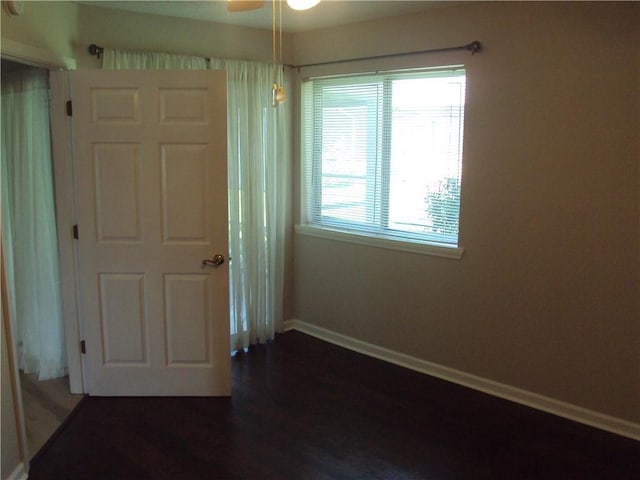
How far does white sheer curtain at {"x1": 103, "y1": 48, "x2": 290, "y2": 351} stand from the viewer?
388 cm

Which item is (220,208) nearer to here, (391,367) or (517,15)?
(391,367)

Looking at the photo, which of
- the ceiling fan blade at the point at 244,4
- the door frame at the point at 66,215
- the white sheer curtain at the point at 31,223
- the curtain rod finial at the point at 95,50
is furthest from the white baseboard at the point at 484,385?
the ceiling fan blade at the point at 244,4

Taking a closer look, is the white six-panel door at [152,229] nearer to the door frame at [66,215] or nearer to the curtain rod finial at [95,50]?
the door frame at [66,215]

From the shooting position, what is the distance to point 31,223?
3.51 m

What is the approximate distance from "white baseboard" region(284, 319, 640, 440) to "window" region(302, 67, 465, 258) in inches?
34.8

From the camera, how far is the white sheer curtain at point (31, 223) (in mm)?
3385

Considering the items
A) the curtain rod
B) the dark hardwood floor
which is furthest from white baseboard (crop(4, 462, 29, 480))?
the curtain rod

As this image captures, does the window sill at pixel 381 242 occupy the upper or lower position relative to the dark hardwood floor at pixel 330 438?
upper

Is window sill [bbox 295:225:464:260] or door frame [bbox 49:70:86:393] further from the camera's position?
window sill [bbox 295:225:464:260]

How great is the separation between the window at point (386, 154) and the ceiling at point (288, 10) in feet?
1.37

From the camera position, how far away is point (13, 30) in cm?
258

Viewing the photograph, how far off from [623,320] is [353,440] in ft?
5.40

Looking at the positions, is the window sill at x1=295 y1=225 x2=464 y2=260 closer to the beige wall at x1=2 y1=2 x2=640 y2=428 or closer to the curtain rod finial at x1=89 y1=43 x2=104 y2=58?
the beige wall at x1=2 y1=2 x2=640 y2=428

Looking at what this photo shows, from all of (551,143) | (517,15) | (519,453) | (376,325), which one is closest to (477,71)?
(517,15)
